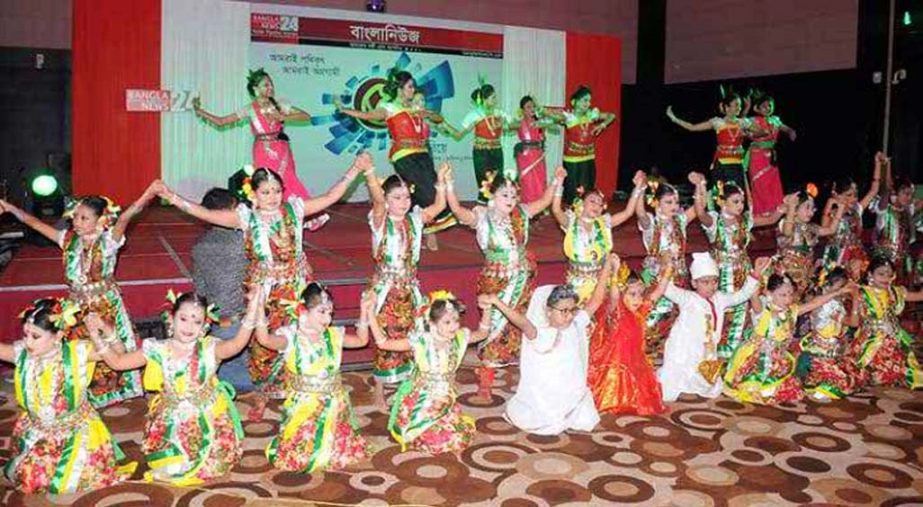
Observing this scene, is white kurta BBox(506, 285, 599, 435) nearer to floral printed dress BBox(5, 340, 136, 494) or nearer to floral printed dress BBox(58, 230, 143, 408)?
floral printed dress BBox(5, 340, 136, 494)

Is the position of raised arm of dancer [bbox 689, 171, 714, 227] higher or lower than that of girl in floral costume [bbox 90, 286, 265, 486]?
higher

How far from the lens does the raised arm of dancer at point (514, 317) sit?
3.44 m

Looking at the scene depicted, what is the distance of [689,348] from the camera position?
4297mm

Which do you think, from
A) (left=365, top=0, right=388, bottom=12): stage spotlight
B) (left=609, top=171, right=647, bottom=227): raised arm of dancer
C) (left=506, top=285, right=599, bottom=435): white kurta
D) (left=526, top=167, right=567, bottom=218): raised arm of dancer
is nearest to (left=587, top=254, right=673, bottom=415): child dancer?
(left=506, top=285, right=599, bottom=435): white kurta

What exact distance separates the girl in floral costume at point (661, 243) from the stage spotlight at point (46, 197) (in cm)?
548

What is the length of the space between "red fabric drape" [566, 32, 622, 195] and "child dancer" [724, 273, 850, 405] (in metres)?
7.10

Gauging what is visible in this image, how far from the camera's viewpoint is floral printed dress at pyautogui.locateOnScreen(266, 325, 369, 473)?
3.19 metres

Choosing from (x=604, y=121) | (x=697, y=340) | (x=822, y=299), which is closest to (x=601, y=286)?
→ (x=697, y=340)

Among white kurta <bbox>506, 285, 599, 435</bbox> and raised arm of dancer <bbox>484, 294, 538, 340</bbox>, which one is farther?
white kurta <bbox>506, 285, 599, 435</bbox>

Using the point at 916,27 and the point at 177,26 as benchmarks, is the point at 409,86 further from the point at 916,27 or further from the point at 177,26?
the point at 916,27

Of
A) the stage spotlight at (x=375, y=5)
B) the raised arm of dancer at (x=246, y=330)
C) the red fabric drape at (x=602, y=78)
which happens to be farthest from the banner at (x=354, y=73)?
the raised arm of dancer at (x=246, y=330)

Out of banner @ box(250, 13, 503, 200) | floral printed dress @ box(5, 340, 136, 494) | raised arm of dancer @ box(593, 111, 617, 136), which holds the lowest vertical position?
floral printed dress @ box(5, 340, 136, 494)

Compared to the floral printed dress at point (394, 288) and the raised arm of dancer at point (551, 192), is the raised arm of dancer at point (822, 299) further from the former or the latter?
the floral printed dress at point (394, 288)

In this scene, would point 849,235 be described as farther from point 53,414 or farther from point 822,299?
point 53,414
